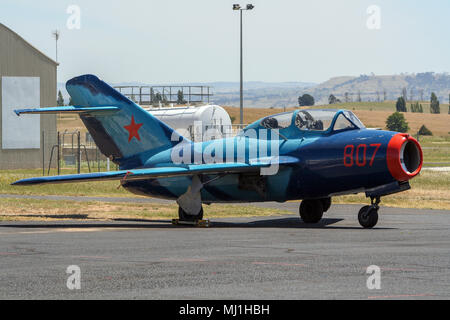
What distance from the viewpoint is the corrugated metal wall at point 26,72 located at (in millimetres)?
55219

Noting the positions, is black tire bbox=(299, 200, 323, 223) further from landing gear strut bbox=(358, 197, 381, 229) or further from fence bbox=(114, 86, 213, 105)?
fence bbox=(114, 86, 213, 105)

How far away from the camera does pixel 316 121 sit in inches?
791

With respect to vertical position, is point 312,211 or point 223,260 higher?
point 312,211

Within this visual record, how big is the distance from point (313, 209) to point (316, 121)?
104 inches

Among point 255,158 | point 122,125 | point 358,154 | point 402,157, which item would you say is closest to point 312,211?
point 255,158

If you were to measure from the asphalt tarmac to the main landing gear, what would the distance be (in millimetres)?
665

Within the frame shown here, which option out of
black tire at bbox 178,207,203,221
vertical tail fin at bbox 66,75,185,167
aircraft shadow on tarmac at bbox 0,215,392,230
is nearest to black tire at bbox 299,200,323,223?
aircraft shadow on tarmac at bbox 0,215,392,230

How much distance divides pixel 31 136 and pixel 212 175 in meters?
38.2

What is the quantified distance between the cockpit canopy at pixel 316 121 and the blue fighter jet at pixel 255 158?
25mm

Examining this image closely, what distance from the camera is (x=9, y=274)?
1130 cm

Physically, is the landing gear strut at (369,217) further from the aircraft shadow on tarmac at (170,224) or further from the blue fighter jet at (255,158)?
the aircraft shadow on tarmac at (170,224)

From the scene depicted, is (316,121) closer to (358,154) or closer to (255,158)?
(358,154)

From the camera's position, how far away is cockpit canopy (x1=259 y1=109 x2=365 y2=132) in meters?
19.8

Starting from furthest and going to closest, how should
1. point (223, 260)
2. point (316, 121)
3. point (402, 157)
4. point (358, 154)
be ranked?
1. point (316, 121)
2. point (358, 154)
3. point (402, 157)
4. point (223, 260)
